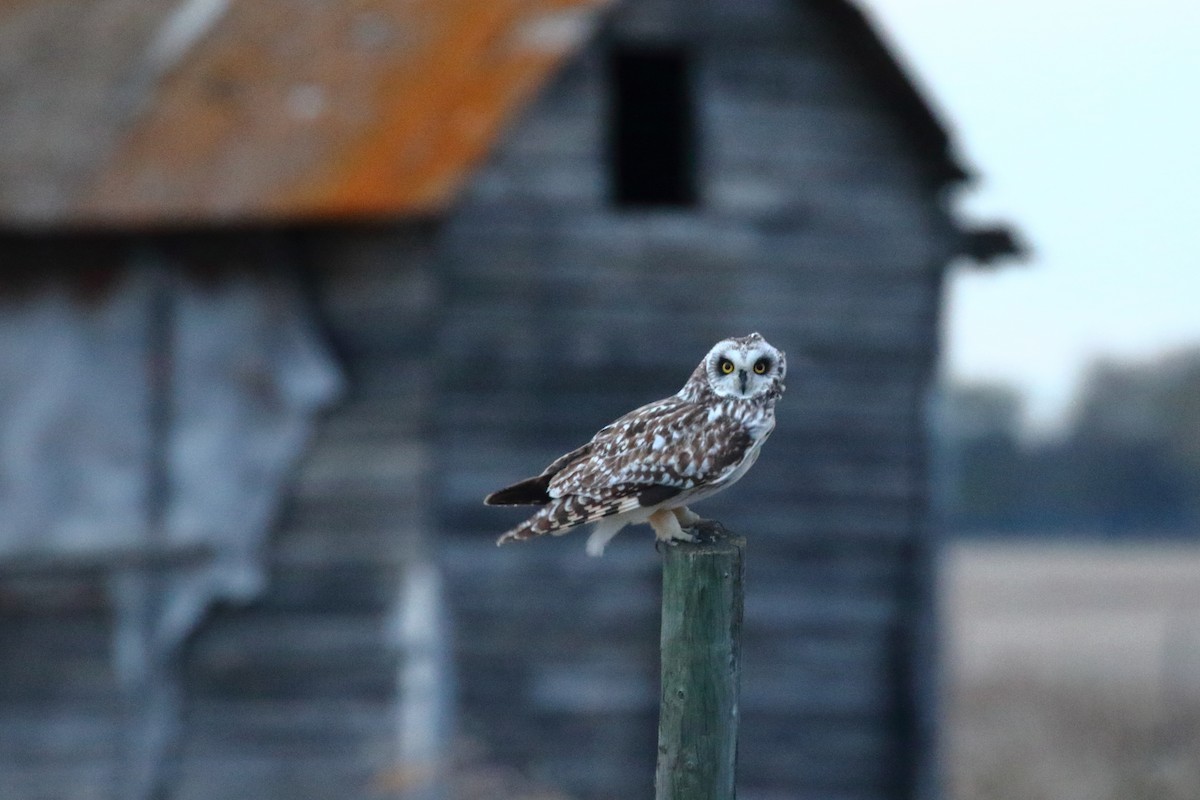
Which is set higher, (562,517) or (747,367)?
(747,367)

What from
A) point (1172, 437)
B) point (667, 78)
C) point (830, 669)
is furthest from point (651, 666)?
point (1172, 437)

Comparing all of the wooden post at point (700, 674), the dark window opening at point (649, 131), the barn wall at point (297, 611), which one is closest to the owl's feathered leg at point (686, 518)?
the wooden post at point (700, 674)

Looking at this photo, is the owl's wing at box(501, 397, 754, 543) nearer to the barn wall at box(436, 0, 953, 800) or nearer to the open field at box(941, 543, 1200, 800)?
the barn wall at box(436, 0, 953, 800)

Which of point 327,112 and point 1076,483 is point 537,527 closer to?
point 327,112

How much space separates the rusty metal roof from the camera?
9016 mm

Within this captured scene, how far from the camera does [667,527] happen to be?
4332mm

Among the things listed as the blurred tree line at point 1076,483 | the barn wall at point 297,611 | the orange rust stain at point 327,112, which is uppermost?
the orange rust stain at point 327,112

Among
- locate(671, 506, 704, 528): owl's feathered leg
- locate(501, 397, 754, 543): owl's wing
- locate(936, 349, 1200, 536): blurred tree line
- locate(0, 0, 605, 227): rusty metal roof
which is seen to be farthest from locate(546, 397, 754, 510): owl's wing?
locate(936, 349, 1200, 536): blurred tree line

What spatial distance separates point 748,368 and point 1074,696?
12.2 m

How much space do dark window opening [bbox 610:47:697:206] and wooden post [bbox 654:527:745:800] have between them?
7.88 metres

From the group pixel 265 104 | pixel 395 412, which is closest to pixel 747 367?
pixel 395 412

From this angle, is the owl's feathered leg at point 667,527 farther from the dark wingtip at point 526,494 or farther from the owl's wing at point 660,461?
the dark wingtip at point 526,494

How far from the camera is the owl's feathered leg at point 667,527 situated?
427cm

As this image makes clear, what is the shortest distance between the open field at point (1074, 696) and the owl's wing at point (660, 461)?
6385mm
